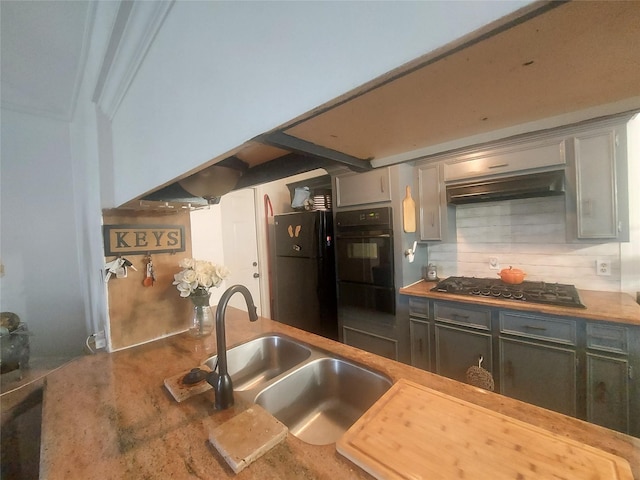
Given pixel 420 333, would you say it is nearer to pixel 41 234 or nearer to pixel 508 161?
pixel 508 161

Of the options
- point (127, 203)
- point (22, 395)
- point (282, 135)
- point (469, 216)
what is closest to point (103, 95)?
point (127, 203)

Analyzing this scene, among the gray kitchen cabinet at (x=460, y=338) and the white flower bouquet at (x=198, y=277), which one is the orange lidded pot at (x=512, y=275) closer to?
the gray kitchen cabinet at (x=460, y=338)

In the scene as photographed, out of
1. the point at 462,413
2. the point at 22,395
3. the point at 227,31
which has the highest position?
the point at 227,31

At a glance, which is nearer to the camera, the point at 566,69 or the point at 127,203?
the point at 566,69

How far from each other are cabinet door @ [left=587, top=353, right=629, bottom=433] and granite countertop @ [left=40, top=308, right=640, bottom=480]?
3.50ft

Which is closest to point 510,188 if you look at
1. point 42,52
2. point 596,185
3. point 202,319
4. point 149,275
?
point 596,185

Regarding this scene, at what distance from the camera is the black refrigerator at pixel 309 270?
250 cm

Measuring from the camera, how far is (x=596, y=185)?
57.5 inches

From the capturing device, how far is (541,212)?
1.84m

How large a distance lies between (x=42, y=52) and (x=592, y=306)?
323cm

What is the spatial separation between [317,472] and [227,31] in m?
0.97

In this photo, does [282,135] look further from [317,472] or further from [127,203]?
[127,203]

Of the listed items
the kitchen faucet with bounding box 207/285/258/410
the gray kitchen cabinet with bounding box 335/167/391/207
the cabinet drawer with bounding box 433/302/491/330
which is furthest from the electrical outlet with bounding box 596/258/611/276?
the kitchen faucet with bounding box 207/285/258/410

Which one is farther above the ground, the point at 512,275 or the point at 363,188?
the point at 363,188
